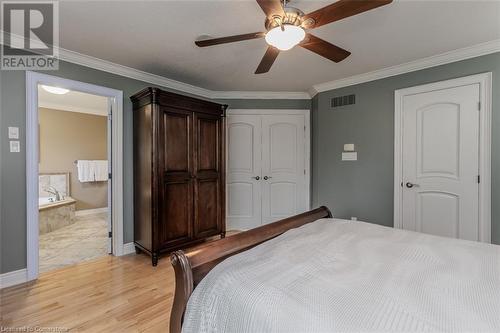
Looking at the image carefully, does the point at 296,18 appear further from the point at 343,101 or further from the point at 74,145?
the point at 74,145

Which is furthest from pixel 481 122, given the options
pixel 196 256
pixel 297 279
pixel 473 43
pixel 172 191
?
pixel 172 191

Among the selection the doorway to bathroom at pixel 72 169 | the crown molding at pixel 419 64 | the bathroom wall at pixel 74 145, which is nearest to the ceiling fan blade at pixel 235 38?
the crown molding at pixel 419 64

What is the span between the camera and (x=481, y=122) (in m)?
2.56

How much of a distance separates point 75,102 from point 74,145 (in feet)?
3.19

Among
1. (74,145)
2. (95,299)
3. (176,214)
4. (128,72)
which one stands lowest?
(95,299)

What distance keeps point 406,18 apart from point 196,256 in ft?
7.95

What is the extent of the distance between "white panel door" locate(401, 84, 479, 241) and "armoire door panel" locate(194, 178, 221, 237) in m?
2.40

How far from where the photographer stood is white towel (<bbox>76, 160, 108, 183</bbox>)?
5.38 metres

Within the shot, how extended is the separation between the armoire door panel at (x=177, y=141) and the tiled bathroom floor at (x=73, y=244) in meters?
1.48

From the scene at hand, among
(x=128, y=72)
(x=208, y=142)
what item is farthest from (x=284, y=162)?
(x=128, y=72)

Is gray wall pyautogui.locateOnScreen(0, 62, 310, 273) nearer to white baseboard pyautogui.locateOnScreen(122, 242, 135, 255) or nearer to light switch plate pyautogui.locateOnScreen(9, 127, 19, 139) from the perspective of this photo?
light switch plate pyautogui.locateOnScreen(9, 127, 19, 139)

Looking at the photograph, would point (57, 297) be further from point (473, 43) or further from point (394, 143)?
point (473, 43)

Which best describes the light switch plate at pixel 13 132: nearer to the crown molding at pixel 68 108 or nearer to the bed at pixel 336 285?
the bed at pixel 336 285

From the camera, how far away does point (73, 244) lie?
3.49m
